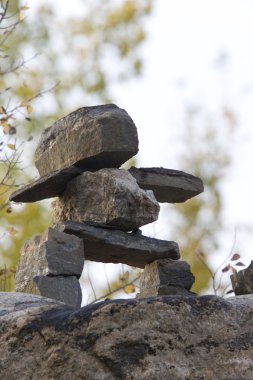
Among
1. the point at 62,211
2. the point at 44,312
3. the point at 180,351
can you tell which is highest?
the point at 62,211

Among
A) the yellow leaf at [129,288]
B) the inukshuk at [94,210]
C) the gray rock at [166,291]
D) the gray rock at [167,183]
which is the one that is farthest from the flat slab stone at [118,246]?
the yellow leaf at [129,288]

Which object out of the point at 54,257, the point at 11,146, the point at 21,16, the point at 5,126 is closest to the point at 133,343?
the point at 54,257

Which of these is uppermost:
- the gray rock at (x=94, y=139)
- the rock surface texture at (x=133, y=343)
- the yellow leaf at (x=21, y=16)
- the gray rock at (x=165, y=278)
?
the yellow leaf at (x=21, y=16)

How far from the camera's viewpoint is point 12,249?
1036 cm

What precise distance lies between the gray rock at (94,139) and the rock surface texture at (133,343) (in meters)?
2.65

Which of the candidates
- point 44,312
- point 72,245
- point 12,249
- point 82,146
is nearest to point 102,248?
point 72,245

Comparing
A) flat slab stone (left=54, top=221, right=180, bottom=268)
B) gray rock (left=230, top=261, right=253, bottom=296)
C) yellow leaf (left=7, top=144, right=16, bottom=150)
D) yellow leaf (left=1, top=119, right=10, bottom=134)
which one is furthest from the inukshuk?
yellow leaf (left=1, top=119, right=10, bottom=134)

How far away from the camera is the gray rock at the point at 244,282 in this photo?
5.63 metres

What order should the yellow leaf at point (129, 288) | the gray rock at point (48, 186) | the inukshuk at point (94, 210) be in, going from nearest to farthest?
the inukshuk at point (94, 210) → the gray rock at point (48, 186) → the yellow leaf at point (129, 288)

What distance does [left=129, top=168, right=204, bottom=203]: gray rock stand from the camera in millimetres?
6457

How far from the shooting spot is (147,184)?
645 centimetres

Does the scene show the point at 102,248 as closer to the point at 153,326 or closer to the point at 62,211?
the point at 62,211

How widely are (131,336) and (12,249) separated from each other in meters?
7.22

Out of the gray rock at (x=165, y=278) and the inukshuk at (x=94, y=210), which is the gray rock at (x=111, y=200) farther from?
the gray rock at (x=165, y=278)
